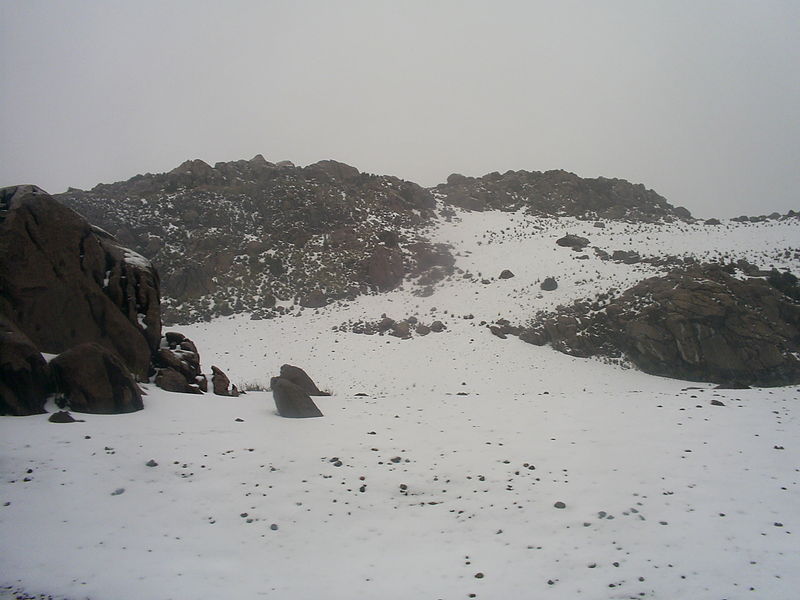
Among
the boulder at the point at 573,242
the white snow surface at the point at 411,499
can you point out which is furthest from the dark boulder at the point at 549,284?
the white snow surface at the point at 411,499

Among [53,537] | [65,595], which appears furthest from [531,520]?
[53,537]

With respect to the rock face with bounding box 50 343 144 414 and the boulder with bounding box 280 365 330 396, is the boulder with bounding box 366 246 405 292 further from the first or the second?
the rock face with bounding box 50 343 144 414

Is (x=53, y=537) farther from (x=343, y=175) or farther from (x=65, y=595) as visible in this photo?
(x=343, y=175)

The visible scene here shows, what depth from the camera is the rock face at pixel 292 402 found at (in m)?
10.8

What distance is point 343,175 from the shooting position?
44312mm

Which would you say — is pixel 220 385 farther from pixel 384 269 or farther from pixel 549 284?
pixel 384 269

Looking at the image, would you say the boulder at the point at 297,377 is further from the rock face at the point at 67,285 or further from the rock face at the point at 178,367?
the rock face at the point at 67,285

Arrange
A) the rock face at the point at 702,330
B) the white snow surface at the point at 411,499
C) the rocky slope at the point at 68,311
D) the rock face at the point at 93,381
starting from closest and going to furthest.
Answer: the white snow surface at the point at 411,499
the rocky slope at the point at 68,311
the rock face at the point at 93,381
the rock face at the point at 702,330

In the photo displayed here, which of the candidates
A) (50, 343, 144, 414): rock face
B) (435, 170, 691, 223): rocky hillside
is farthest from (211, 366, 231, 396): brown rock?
(435, 170, 691, 223): rocky hillside

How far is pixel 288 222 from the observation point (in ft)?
120

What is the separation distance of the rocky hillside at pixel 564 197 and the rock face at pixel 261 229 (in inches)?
249

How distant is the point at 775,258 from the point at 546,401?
737 inches

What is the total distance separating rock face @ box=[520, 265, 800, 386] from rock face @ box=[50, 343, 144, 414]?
1803 centimetres

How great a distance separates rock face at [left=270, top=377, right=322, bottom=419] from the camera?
10.8 m
